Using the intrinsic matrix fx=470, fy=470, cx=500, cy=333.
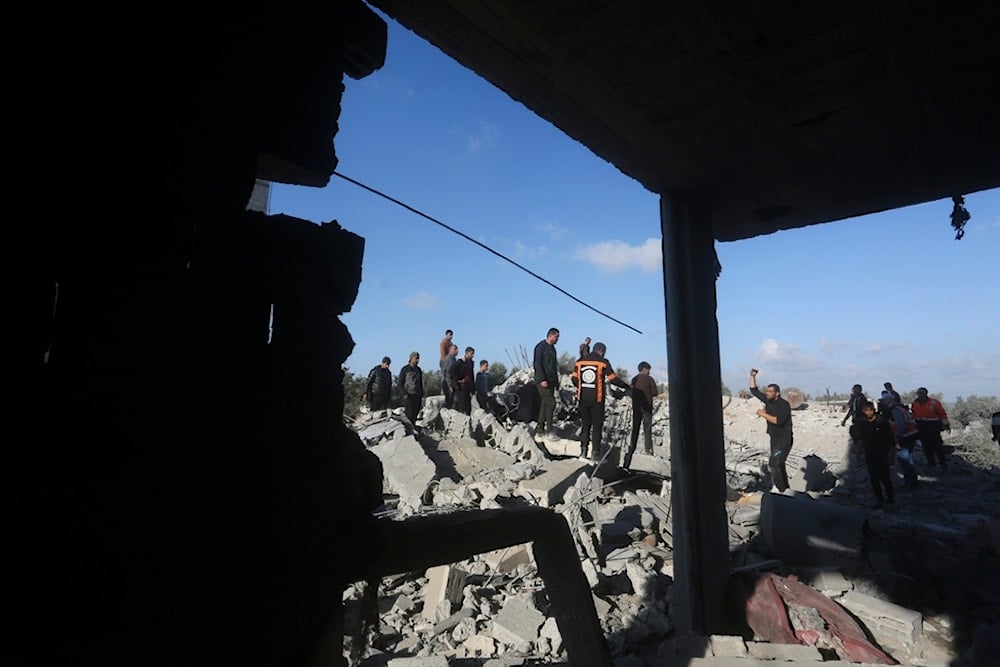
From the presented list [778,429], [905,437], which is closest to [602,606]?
[778,429]

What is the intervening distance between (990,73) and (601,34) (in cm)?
185

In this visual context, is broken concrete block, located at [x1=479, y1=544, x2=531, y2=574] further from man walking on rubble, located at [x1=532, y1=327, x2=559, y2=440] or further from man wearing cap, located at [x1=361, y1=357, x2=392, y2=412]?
man wearing cap, located at [x1=361, y1=357, x2=392, y2=412]

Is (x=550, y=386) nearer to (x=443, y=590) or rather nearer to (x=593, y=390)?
(x=593, y=390)

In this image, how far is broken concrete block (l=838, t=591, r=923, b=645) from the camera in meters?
3.31

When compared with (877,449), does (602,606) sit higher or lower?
lower

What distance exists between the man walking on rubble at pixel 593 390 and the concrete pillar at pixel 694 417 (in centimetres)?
417

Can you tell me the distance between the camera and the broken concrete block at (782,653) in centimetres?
239

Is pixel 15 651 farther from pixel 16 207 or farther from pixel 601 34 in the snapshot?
pixel 601 34

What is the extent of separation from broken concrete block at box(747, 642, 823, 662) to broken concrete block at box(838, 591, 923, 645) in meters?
1.40

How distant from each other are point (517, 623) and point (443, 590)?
0.84 m

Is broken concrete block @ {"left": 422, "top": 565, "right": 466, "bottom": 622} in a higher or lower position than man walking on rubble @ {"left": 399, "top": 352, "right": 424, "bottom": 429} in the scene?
lower

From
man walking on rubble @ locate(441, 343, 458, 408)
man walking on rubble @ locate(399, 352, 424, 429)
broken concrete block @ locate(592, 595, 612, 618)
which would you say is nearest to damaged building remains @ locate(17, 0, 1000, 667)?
broken concrete block @ locate(592, 595, 612, 618)

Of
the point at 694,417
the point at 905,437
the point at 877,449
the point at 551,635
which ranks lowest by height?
the point at 551,635

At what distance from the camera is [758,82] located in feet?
7.37
